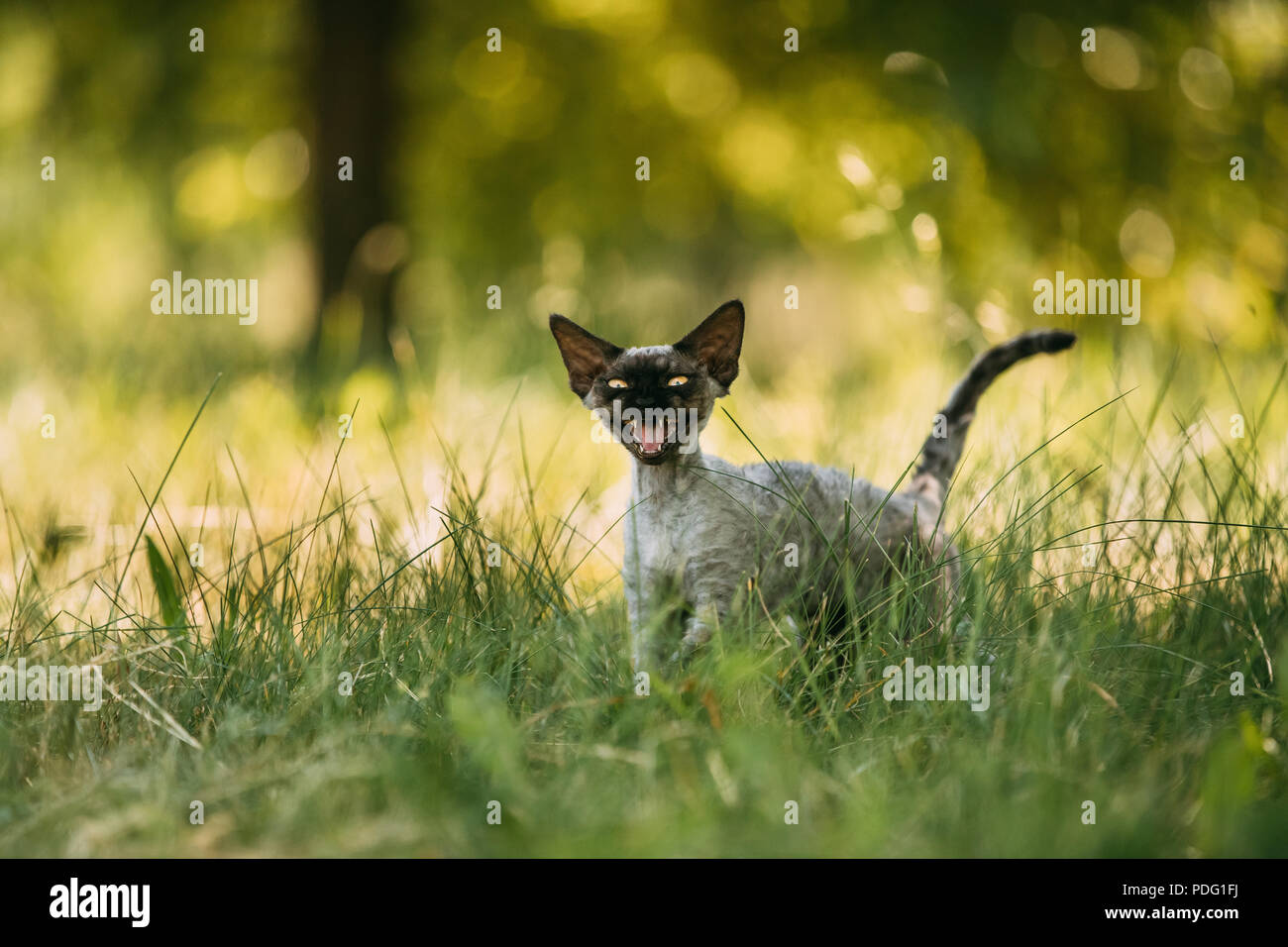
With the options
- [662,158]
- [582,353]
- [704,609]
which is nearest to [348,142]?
[662,158]

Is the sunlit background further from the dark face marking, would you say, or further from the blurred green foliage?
the dark face marking

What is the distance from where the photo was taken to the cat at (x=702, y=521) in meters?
2.64

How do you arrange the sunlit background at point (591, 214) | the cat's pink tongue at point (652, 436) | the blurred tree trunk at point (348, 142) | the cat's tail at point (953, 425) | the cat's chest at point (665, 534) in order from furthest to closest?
the blurred tree trunk at point (348, 142) < the sunlit background at point (591, 214) < the cat's tail at point (953, 425) < the cat's chest at point (665, 534) < the cat's pink tongue at point (652, 436)

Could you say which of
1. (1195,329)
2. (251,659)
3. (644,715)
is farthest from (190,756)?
(1195,329)

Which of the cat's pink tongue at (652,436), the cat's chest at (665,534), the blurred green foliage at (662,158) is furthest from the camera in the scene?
the blurred green foliage at (662,158)

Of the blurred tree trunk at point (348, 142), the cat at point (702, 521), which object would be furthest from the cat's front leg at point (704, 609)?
the blurred tree trunk at point (348, 142)

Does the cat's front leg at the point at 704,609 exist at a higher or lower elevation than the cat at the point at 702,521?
lower

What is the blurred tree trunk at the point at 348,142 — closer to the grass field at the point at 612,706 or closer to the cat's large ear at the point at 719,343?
the grass field at the point at 612,706

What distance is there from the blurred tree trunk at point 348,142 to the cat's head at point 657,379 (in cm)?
512

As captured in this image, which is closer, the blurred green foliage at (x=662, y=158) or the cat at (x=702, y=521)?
the cat at (x=702, y=521)

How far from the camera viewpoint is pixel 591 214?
29.4 ft

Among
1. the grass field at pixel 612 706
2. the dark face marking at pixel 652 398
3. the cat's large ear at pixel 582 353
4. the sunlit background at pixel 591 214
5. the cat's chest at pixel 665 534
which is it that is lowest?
the grass field at pixel 612 706

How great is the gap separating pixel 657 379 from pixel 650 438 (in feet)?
0.51

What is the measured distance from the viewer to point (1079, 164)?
6.38 metres
